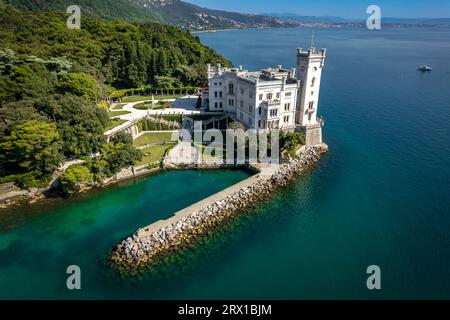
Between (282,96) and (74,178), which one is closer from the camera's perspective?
(74,178)

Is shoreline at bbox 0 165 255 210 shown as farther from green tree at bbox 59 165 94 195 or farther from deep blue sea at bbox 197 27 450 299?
deep blue sea at bbox 197 27 450 299

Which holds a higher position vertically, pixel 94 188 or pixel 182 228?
pixel 94 188

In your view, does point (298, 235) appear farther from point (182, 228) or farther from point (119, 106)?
Answer: point (119, 106)

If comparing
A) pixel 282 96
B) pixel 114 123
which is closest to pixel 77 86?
pixel 114 123

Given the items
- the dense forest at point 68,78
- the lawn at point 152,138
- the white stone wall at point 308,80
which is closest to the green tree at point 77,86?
the dense forest at point 68,78

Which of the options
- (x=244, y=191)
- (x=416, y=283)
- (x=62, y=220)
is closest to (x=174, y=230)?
(x=244, y=191)
